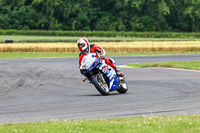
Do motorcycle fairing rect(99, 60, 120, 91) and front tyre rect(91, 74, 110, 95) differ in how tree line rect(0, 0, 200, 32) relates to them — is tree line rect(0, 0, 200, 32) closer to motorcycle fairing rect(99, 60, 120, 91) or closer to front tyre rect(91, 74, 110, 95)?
motorcycle fairing rect(99, 60, 120, 91)

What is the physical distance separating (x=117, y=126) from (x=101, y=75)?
6147 millimetres

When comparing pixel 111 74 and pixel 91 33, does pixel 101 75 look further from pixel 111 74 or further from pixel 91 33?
pixel 91 33

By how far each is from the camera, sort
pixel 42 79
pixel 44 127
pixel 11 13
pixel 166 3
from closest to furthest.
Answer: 1. pixel 44 127
2. pixel 42 79
3. pixel 11 13
4. pixel 166 3

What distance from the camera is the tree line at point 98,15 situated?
8712cm

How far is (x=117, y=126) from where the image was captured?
334 inches

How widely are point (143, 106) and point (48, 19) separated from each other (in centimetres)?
7833

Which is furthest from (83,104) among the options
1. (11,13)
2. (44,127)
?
(11,13)

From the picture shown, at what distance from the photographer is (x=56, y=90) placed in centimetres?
1623

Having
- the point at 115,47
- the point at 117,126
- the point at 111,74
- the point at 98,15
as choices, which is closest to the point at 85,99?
the point at 111,74

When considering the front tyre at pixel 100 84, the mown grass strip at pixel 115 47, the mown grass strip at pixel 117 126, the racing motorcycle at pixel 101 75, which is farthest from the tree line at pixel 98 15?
the mown grass strip at pixel 117 126

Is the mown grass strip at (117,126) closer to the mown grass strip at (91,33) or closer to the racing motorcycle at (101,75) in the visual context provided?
the racing motorcycle at (101,75)

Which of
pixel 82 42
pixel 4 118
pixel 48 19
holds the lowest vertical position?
pixel 48 19

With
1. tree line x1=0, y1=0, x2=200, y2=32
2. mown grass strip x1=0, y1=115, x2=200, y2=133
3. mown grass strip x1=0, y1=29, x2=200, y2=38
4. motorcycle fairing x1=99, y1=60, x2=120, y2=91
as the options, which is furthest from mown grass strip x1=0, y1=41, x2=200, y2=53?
mown grass strip x1=0, y1=115, x2=200, y2=133

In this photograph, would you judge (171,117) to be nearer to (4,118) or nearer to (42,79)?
(4,118)
